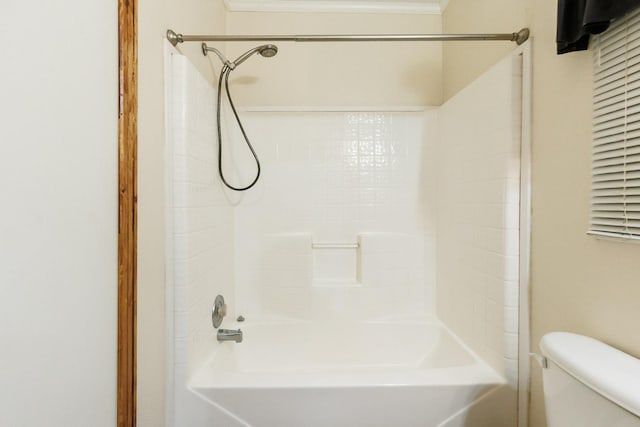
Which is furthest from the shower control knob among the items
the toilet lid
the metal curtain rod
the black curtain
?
the black curtain

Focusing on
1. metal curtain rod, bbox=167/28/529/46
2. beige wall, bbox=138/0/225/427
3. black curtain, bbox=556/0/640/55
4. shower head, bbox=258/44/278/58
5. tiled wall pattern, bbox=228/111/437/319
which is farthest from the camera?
tiled wall pattern, bbox=228/111/437/319

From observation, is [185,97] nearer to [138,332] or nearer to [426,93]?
[138,332]

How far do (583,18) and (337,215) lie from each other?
1.42 metres

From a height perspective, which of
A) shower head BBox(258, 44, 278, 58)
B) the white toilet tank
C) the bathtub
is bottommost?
the bathtub

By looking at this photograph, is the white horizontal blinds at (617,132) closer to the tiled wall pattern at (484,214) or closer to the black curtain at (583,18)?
the black curtain at (583,18)

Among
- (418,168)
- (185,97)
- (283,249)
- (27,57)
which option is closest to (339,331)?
(283,249)

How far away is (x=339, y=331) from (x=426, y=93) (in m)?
1.64

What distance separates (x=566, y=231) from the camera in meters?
0.99

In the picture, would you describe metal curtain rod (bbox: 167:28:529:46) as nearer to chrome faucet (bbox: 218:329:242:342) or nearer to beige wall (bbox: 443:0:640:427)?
beige wall (bbox: 443:0:640:427)

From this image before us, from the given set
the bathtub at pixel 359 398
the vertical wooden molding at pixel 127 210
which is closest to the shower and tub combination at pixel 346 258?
the bathtub at pixel 359 398

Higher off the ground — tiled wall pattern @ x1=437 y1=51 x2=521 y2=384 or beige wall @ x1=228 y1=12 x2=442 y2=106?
beige wall @ x1=228 y1=12 x2=442 y2=106

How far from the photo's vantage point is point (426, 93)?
2023mm

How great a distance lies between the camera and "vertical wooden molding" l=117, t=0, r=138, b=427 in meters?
0.85

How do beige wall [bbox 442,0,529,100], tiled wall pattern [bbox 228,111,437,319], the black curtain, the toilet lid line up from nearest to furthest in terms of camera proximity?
the toilet lid
the black curtain
beige wall [bbox 442,0,529,100]
tiled wall pattern [bbox 228,111,437,319]
